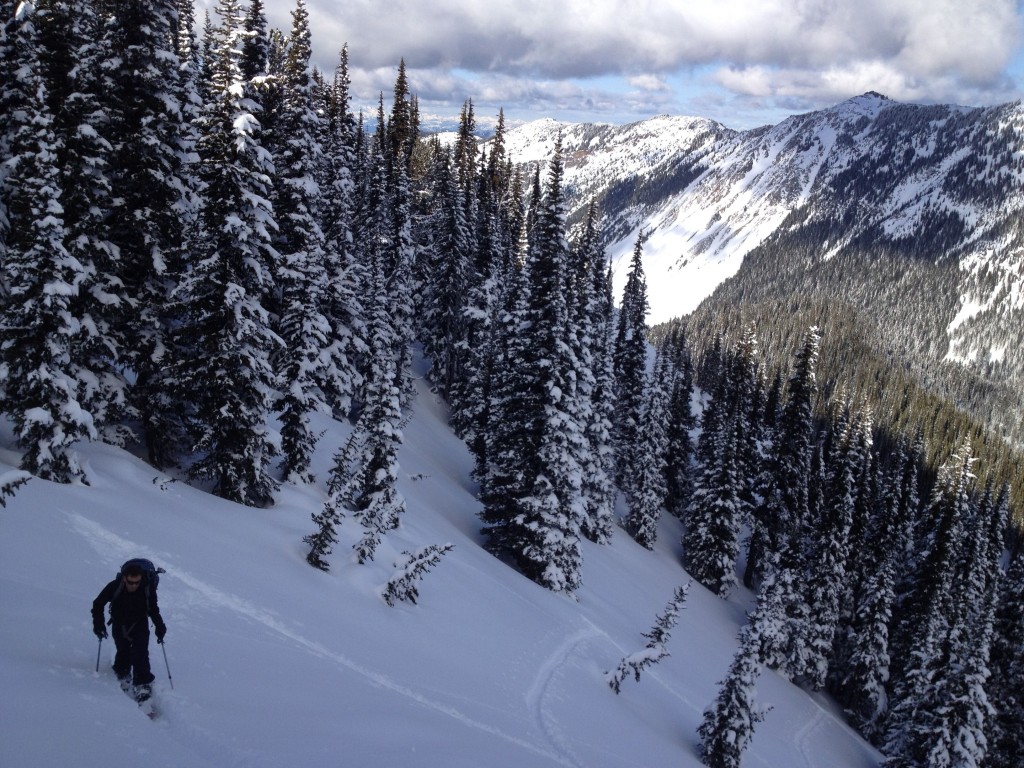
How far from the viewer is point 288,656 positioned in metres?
10.1

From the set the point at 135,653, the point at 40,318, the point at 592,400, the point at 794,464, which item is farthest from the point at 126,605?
the point at 794,464

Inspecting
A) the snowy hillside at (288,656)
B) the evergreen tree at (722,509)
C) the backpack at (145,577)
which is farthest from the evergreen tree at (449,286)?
the backpack at (145,577)

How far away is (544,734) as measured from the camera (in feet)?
40.8

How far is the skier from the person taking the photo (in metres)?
7.39

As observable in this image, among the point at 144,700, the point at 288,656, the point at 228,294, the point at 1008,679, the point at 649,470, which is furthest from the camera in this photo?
the point at 649,470

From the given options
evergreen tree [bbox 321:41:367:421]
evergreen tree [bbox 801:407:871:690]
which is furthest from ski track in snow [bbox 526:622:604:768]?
evergreen tree [bbox 801:407:871:690]

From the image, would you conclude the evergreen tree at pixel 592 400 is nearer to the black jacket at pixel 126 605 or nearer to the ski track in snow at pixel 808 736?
the ski track in snow at pixel 808 736

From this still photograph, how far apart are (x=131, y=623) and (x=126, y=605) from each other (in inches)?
9.0

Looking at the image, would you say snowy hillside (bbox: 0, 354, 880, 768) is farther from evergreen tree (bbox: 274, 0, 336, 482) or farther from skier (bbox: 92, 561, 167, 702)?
evergreen tree (bbox: 274, 0, 336, 482)

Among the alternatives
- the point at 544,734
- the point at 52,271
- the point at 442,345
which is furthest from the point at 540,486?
the point at 442,345

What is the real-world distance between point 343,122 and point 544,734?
6078 cm

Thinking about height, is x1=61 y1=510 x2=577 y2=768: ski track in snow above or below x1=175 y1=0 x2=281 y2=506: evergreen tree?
below

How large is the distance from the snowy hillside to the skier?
1.11ft

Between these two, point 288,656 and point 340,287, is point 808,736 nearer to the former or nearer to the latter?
point 288,656
